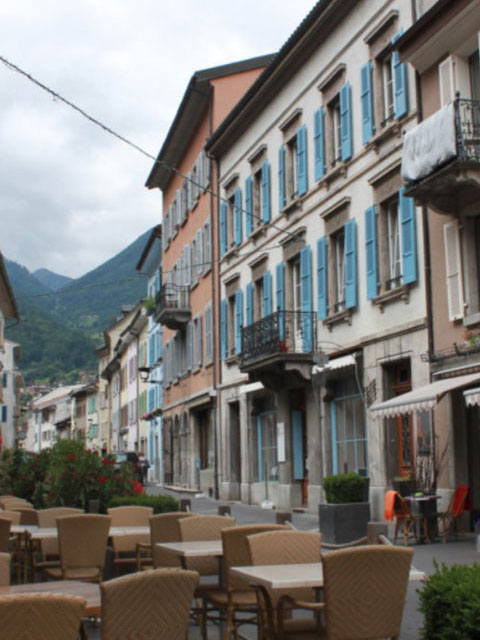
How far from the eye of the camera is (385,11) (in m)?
18.6

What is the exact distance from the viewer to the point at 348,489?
15461mm

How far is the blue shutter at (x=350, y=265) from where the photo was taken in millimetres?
19625

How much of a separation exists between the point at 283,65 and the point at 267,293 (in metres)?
5.91

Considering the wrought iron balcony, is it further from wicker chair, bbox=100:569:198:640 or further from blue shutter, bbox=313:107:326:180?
wicker chair, bbox=100:569:198:640

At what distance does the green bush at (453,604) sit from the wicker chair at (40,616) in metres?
1.71

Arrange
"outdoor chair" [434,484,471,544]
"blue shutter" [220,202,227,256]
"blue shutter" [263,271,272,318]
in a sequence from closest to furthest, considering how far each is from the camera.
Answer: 1. "outdoor chair" [434,484,471,544]
2. "blue shutter" [263,271,272,318]
3. "blue shutter" [220,202,227,256]

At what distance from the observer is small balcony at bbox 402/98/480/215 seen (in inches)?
563

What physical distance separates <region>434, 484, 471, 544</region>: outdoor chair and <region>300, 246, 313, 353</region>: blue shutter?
7.48 meters

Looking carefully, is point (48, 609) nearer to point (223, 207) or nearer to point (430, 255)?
point (430, 255)

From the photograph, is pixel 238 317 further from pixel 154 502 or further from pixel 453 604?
pixel 453 604

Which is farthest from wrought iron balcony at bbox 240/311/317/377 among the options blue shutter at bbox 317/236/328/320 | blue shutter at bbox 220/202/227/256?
blue shutter at bbox 220/202/227/256

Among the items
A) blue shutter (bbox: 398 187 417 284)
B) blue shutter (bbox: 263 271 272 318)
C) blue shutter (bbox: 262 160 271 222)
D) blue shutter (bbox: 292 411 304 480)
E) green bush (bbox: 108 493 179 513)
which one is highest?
blue shutter (bbox: 262 160 271 222)

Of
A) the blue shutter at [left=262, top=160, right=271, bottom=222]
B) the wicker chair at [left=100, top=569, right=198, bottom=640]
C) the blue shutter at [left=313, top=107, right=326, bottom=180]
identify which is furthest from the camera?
the blue shutter at [left=262, top=160, right=271, bottom=222]

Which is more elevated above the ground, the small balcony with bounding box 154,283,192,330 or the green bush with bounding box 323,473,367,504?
the small balcony with bounding box 154,283,192,330
